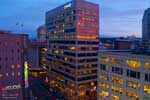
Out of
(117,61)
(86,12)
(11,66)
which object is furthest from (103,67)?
(11,66)

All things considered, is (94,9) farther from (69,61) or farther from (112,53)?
(112,53)

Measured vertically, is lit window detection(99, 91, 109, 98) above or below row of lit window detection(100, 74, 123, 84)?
below

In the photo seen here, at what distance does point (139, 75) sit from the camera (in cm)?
9331

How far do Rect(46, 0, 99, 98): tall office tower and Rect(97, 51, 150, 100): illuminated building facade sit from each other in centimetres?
2495

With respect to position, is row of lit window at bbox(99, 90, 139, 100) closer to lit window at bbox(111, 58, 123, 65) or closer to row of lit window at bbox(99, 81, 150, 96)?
row of lit window at bbox(99, 81, 150, 96)

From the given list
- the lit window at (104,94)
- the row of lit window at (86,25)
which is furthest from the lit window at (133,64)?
the row of lit window at (86,25)

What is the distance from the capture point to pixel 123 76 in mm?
100875

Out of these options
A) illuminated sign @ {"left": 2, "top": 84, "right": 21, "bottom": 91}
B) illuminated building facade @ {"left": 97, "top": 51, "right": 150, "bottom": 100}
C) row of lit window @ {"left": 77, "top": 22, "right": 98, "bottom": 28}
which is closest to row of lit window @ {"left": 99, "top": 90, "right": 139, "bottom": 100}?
illuminated building facade @ {"left": 97, "top": 51, "right": 150, "bottom": 100}

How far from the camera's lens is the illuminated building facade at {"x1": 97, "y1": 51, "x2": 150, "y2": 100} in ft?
300

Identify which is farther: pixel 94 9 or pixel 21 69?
pixel 94 9

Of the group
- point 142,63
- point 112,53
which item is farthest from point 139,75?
point 112,53

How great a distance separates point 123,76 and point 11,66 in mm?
45805

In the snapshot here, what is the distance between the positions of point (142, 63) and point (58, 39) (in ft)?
270

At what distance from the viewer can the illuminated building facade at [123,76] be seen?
9150 cm
